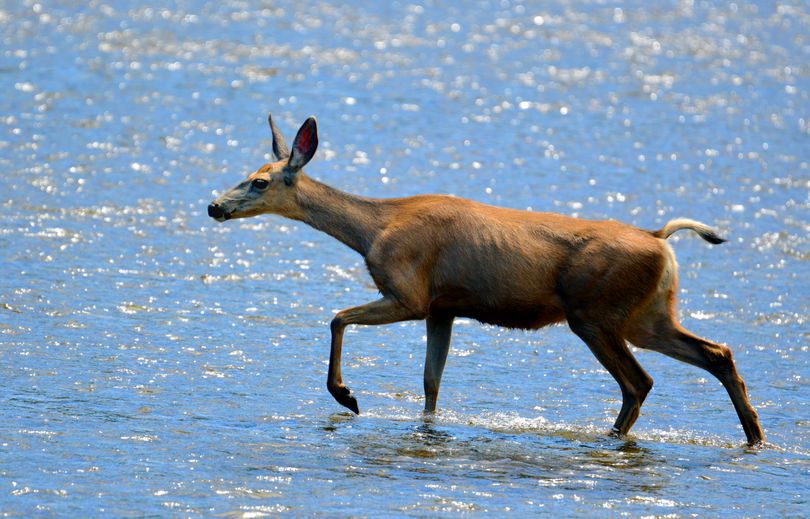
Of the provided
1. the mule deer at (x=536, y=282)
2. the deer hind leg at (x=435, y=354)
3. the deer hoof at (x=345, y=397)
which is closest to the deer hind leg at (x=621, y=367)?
the mule deer at (x=536, y=282)

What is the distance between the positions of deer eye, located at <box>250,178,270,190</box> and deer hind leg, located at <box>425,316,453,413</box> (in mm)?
1480

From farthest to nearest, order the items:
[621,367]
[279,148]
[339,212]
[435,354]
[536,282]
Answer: [279,148], [339,212], [435,354], [621,367], [536,282]

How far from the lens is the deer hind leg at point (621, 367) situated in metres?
10.2

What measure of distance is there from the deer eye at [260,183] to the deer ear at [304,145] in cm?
21

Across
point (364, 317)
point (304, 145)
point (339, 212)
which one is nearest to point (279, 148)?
point (304, 145)

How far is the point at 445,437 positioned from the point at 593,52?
1841 centimetres

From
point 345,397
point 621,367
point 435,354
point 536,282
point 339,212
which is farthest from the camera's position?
point 339,212

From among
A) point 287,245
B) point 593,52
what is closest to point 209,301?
point 287,245

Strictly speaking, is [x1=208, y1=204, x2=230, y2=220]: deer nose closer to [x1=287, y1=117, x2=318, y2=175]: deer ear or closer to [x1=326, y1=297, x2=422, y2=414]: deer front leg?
[x1=287, y1=117, x2=318, y2=175]: deer ear

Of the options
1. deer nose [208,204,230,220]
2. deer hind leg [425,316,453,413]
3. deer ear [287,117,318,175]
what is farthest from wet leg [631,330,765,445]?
deer nose [208,204,230,220]

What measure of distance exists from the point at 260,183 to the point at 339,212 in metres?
0.59

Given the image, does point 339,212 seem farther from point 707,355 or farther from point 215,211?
point 707,355

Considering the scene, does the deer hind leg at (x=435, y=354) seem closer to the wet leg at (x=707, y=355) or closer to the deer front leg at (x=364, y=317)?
the deer front leg at (x=364, y=317)

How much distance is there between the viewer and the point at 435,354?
10664 millimetres
